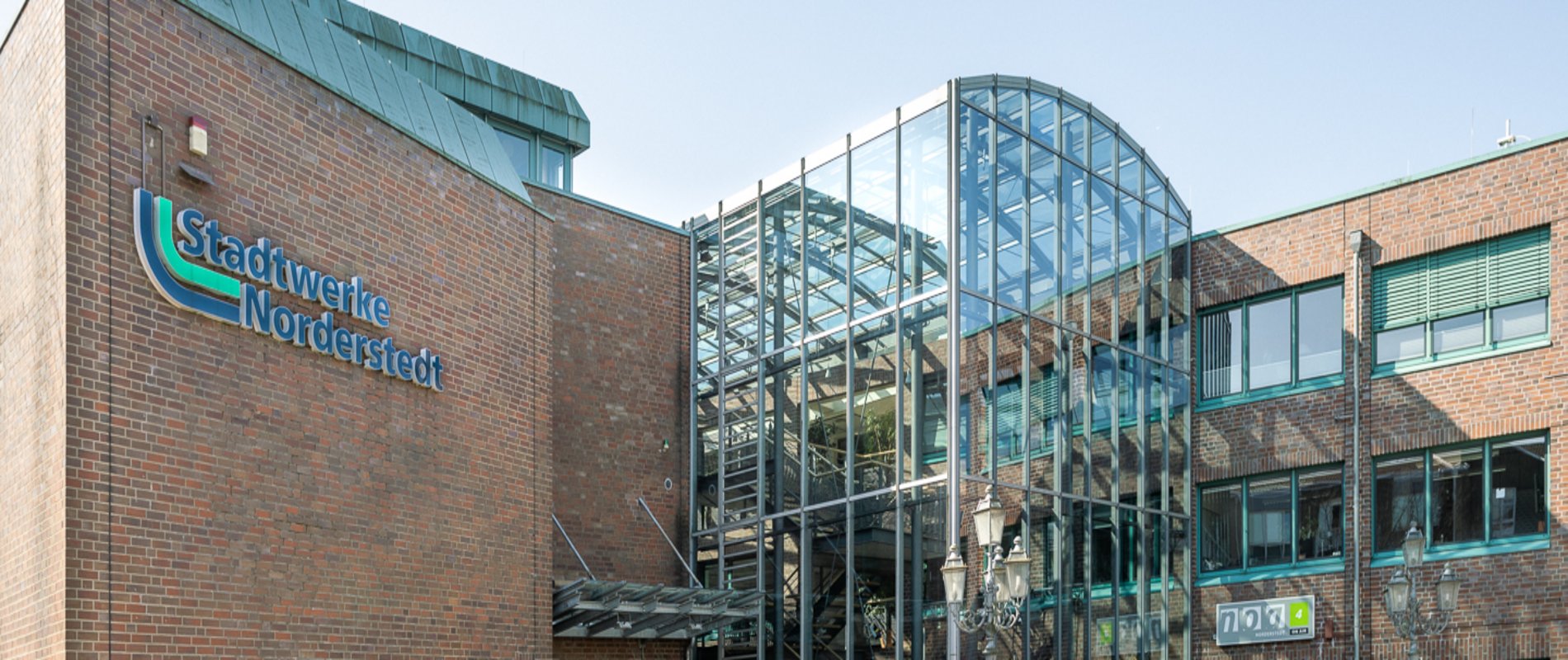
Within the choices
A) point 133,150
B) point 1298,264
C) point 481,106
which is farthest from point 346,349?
point 1298,264

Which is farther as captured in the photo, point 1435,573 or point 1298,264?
point 1298,264

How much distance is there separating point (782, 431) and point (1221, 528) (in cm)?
650

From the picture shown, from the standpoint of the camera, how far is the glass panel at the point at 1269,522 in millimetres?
20438

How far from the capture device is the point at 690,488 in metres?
22.4

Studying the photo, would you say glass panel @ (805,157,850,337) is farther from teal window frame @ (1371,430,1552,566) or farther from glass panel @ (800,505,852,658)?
teal window frame @ (1371,430,1552,566)

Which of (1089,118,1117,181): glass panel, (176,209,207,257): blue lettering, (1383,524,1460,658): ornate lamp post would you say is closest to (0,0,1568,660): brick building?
(176,209,207,257): blue lettering

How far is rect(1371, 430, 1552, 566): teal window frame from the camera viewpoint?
59.2 ft

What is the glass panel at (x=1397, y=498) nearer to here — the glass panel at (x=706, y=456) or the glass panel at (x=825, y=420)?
the glass panel at (x=825, y=420)

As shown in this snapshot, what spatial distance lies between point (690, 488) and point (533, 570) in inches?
216

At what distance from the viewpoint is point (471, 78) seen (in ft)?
82.3

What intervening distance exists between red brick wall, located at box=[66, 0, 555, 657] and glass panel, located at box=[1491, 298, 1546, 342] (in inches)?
479

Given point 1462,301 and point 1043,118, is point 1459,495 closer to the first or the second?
point 1462,301

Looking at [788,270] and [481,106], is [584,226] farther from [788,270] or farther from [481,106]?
[481,106]

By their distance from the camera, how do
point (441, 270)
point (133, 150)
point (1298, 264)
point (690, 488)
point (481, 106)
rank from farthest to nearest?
1. point (481, 106)
2. point (690, 488)
3. point (1298, 264)
4. point (441, 270)
5. point (133, 150)
